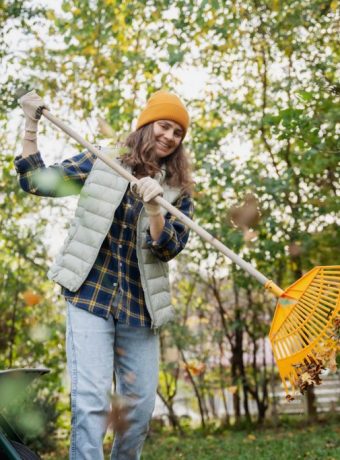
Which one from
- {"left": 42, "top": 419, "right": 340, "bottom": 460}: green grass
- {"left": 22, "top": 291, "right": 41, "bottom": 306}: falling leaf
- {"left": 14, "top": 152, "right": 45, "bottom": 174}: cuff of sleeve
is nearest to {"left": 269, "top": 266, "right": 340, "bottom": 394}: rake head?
{"left": 14, "top": 152, "right": 45, "bottom": 174}: cuff of sleeve

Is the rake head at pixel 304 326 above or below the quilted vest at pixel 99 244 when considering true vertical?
below

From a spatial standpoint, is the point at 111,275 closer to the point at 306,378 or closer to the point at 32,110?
the point at 32,110

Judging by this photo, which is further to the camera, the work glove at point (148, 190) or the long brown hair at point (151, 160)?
the long brown hair at point (151, 160)

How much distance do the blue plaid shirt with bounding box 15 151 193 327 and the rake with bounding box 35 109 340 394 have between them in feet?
0.50

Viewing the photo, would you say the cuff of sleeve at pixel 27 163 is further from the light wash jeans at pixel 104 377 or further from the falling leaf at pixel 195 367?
the falling leaf at pixel 195 367

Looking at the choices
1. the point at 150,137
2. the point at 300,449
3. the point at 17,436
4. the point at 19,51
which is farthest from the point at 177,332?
the point at 17,436

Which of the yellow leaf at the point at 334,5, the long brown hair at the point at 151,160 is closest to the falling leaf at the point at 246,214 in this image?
the yellow leaf at the point at 334,5

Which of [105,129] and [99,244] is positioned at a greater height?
[105,129]

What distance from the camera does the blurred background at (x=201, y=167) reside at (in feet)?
16.3

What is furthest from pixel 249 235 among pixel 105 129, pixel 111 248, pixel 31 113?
pixel 31 113

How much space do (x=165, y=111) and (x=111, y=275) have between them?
0.79 meters

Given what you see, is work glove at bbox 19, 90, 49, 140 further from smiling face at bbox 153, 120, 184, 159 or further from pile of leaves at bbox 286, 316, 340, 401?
pile of leaves at bbox 286, 316, 340, 401

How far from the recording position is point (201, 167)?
533cm

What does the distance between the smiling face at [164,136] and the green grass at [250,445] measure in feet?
7.18
